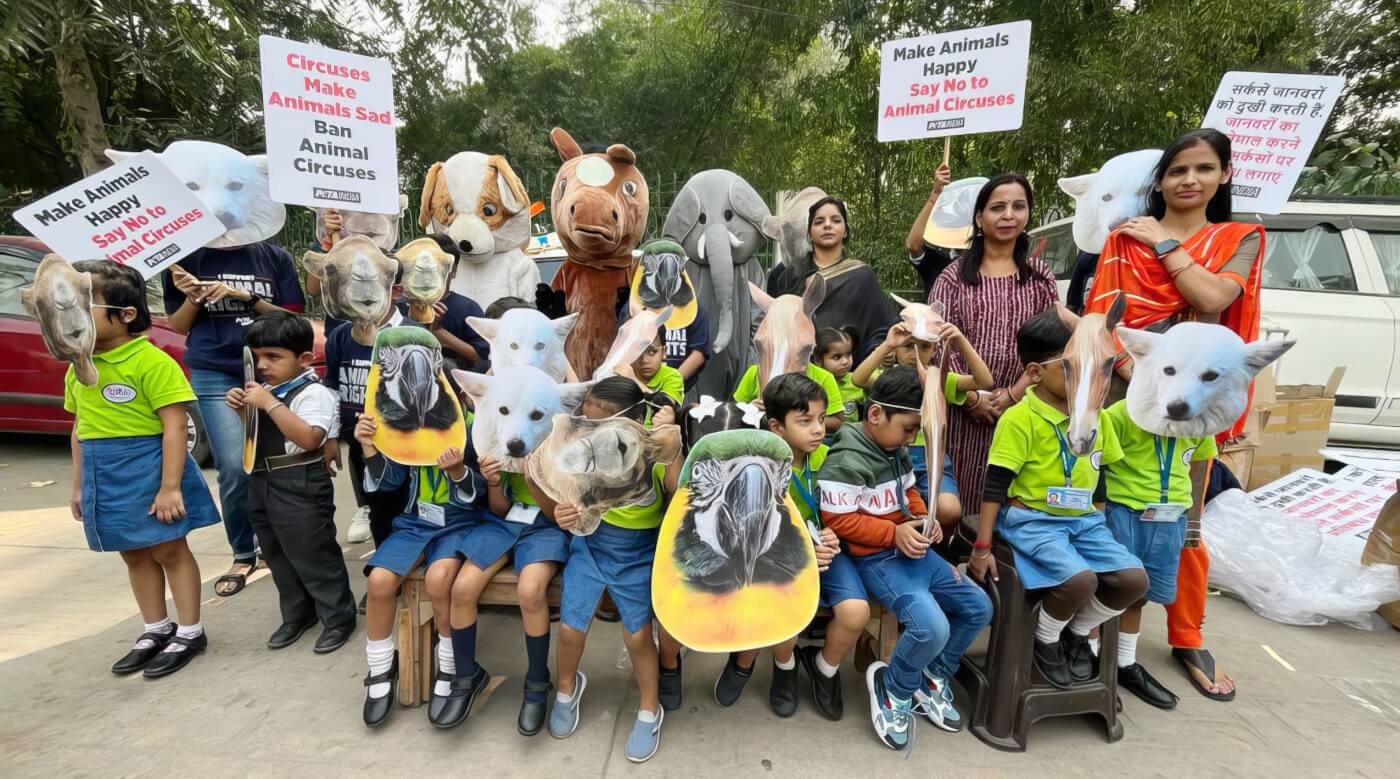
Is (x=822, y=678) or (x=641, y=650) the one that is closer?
(x=641, y=650)

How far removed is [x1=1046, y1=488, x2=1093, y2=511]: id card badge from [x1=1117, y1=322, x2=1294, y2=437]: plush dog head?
30cm

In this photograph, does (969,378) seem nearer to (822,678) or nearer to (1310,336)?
(822,678)

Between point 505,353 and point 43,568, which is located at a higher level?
point 505,353

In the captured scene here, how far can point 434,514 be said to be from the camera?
2.25m

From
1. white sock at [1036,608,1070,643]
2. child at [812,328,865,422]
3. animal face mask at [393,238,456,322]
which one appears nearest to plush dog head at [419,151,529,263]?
animal face mask at [393,238,456,322]

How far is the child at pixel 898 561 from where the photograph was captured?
203cm

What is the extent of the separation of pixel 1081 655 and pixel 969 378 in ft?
3.29

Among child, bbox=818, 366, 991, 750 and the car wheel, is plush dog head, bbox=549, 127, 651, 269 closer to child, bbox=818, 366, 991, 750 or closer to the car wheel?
child, bbox=818, 366, 991, 750

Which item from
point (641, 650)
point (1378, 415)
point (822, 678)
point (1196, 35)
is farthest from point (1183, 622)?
point (1196, 35)

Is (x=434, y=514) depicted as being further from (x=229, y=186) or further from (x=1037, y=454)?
(x=1037, y=454)

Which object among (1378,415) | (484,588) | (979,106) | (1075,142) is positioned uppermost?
(1075,142)

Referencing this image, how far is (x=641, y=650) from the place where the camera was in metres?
2.01

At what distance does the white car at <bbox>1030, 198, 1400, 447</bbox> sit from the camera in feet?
14.5

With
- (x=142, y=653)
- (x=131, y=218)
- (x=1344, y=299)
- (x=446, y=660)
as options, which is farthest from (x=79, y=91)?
(x=1344, y=299)
